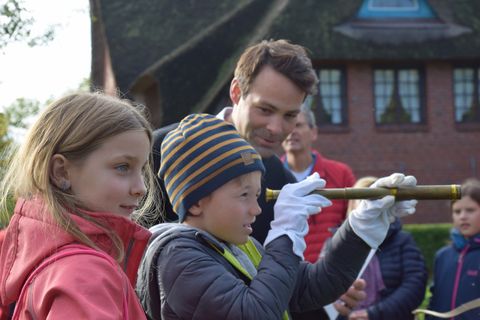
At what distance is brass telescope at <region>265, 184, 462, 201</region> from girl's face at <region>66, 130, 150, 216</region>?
0.91 m

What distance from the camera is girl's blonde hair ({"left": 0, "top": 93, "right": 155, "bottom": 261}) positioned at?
2.42 metres

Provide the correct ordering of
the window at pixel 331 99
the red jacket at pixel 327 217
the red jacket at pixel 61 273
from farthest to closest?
the window at pixel 331 99, the red jacket at pixel 327 217, the red jacket at pixel 61 273

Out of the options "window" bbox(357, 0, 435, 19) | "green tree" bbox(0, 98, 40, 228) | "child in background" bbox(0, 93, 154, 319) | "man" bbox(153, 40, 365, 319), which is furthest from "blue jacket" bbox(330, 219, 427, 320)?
"window" bbox(357, 0, 435, 19)

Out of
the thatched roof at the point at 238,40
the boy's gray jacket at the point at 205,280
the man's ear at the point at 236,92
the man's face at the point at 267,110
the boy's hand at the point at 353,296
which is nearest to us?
the boy's gray jacket at the point at 205,280

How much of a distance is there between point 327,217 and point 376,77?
54.5 ft

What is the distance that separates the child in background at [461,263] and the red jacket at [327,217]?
2.81 ft

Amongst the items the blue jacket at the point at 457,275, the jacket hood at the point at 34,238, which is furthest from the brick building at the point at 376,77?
the jacket hood at the point at 34,238

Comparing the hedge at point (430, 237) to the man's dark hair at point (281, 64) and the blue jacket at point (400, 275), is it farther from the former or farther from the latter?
the man's dark hair at point (281, 64)

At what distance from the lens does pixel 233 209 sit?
2.98 m

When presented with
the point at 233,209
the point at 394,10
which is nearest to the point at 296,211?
the point at 233,209

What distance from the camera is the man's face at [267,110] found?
4211 mm

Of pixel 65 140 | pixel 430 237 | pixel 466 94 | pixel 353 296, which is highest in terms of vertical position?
pixel 65 140

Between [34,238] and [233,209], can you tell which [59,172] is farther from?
[233,209]

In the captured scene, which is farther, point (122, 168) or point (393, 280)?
point (393, 280)
